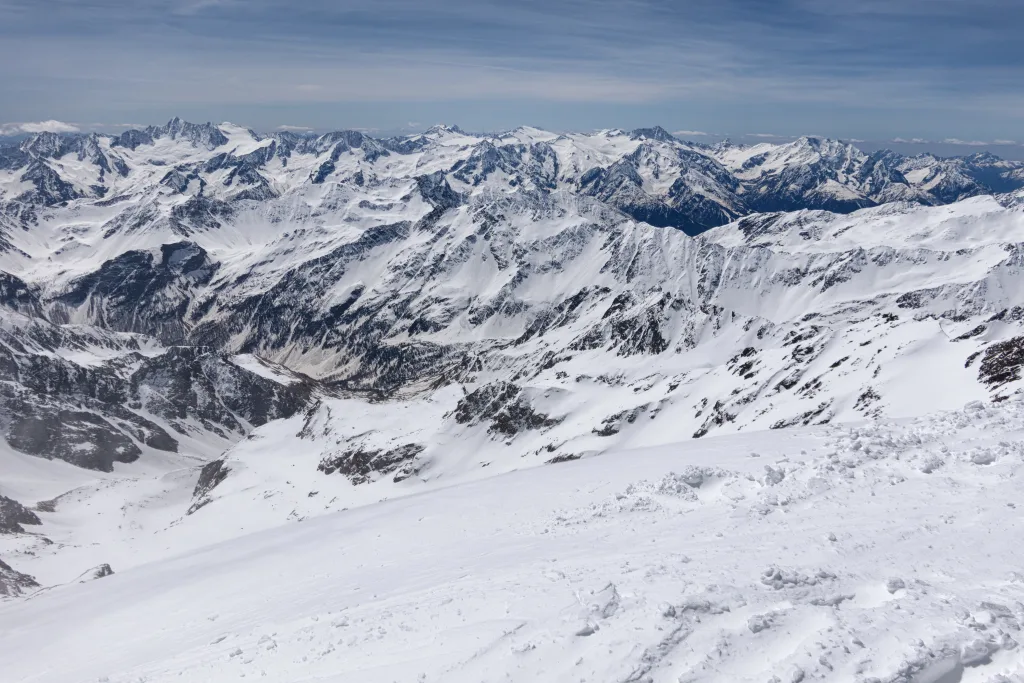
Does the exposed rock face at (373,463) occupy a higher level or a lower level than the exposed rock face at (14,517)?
higher

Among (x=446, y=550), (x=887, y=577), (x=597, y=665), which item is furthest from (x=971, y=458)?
(x=446, y=550)

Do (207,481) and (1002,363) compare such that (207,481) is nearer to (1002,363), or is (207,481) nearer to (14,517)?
(14,517)

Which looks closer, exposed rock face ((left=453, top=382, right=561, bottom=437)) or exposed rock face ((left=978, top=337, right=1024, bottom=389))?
exposed rock face ((left=978, top=337, right=1024, bottom=389))

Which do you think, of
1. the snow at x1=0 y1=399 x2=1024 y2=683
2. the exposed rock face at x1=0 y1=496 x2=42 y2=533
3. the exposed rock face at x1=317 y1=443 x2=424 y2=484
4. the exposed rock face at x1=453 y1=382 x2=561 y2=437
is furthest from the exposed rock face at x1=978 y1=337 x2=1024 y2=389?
the exposed rock face at x1=0 y1=496 x2=42 y2=533

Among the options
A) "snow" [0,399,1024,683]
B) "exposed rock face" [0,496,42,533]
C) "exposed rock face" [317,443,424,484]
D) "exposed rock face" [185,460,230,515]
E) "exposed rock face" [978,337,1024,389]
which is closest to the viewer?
"snow" [0,399,1024,683]

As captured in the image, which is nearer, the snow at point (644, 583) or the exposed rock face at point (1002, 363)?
the snow at point (644, 583)

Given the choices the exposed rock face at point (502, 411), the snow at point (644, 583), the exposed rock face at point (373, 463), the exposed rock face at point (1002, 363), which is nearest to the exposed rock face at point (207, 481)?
the exposed rock face at point (373, 463)

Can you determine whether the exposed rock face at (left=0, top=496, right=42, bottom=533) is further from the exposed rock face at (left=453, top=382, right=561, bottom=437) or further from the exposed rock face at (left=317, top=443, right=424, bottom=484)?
the exposed rock face at (left=453, top=382, right=561, bottom=437)

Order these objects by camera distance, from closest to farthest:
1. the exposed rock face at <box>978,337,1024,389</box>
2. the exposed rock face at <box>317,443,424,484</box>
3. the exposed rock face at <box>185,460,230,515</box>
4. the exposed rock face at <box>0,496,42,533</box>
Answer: the exposed rock face at <box>978,337,1024,389</box> → the exposed rock face at <box>0,496,42,533</box> → the exposed rock face at <box>317,443,424,484</box> → the exposed rock face at <box>185,460,230,515</box>

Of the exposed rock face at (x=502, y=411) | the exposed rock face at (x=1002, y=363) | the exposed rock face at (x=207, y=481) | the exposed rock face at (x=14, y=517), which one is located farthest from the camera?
the exposed rock face at (x=207, y=481)

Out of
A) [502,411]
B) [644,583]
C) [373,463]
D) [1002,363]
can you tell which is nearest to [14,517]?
[373,463]

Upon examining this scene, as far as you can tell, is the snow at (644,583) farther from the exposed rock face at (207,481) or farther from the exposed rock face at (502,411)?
the exposed rock face at (207,481)

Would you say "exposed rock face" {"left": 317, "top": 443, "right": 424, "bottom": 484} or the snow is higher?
the snow
